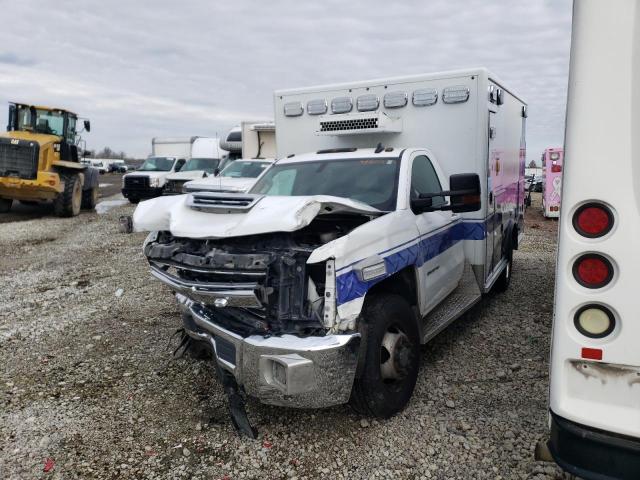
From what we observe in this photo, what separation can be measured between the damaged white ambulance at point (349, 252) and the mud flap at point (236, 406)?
10 millimetres

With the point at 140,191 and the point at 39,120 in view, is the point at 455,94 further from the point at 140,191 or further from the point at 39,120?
the point at 140,191

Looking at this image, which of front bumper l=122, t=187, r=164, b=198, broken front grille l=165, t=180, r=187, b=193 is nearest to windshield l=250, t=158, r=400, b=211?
broken front grille l=165, t=180, r=187, b=193

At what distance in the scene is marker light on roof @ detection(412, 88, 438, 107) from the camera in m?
5.52

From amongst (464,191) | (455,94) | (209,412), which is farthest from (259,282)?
(455,94)

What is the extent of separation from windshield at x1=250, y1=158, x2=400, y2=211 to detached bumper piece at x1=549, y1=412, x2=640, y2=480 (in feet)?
7.67

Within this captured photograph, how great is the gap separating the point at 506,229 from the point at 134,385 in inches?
206

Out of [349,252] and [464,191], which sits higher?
[464,191]

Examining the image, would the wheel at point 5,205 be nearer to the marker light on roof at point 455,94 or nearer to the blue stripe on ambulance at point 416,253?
the marker light on roof at point 455,94

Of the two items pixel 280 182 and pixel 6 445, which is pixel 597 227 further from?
pixel 6 445

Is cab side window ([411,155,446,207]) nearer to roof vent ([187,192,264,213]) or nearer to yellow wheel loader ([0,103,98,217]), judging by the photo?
roof vent ([187,192,264,213])

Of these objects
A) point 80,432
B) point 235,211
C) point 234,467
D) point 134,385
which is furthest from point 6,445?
point 235,211

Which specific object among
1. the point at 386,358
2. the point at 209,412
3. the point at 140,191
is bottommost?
the point at 209,412

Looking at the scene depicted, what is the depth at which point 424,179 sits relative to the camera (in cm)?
489

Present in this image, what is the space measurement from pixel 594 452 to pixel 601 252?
798mm
